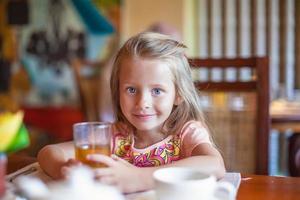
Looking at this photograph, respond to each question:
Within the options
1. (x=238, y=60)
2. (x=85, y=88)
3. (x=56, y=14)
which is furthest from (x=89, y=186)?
(x=56, y=14)

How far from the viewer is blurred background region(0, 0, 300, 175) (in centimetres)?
348

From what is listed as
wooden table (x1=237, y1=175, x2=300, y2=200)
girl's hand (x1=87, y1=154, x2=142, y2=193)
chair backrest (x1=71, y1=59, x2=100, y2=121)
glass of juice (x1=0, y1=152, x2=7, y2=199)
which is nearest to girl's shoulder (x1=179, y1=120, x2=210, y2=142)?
wooden table (x1=237, y1=175, x2=300, y2=200)

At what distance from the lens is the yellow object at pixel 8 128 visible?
60cm

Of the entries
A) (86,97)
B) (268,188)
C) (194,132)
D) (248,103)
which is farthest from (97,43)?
(268,188)

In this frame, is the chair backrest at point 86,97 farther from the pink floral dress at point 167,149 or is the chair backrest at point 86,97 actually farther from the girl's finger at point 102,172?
the girl's finger at point 102,172

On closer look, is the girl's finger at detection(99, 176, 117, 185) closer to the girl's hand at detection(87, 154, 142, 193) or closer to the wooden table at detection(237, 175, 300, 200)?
the girl's hand at detection(87, 154, 142, 193)

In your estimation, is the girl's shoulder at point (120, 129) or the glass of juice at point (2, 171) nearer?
the glass of juice at point (2, 171)

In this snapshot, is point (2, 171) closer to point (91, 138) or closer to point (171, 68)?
point (91, 138)

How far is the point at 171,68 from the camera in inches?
39.9

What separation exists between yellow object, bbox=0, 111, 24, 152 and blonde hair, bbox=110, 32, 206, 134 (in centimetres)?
43

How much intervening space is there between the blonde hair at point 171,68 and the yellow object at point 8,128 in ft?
1.40

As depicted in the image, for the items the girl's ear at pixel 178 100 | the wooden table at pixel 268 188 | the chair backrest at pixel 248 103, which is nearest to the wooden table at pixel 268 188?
the wooden table at pixel 268 188

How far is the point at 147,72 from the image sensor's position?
97 centimetres

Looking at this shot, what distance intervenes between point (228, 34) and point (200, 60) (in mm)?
1964
